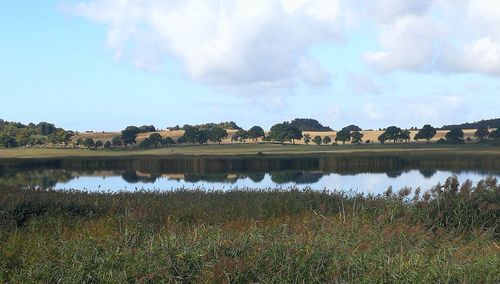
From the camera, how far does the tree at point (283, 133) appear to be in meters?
166

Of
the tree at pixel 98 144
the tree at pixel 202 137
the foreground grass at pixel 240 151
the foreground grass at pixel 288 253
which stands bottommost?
the foreground grass at pixel 240 151

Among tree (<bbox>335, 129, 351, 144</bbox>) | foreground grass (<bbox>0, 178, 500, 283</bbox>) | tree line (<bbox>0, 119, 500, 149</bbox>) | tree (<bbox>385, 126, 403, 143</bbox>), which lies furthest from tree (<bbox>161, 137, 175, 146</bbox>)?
foreground grass (<bbox>0, 178, 500, 283</bbox>)

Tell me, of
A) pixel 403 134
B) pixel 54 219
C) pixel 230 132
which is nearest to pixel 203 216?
pixel 54 219

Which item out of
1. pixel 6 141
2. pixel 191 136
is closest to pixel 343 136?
pixel 191 136

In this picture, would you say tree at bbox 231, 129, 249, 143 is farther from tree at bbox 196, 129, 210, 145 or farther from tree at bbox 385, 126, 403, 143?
tree at bbox 385, 126, 403, 143

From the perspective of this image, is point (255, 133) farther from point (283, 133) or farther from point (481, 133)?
point (481, 133)

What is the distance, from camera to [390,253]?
1039cm

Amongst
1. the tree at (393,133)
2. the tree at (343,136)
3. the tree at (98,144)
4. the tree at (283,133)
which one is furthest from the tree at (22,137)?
the tree at (393,133)

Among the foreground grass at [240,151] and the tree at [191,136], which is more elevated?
the tree at [191,136]

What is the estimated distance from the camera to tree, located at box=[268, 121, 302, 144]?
16550 centimetres

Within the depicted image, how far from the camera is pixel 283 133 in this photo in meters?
166

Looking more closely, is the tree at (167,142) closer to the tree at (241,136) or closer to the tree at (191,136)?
the tree at (191,136)

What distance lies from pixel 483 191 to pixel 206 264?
9690 mm

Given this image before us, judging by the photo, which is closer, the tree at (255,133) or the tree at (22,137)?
the tree at (22,137)
